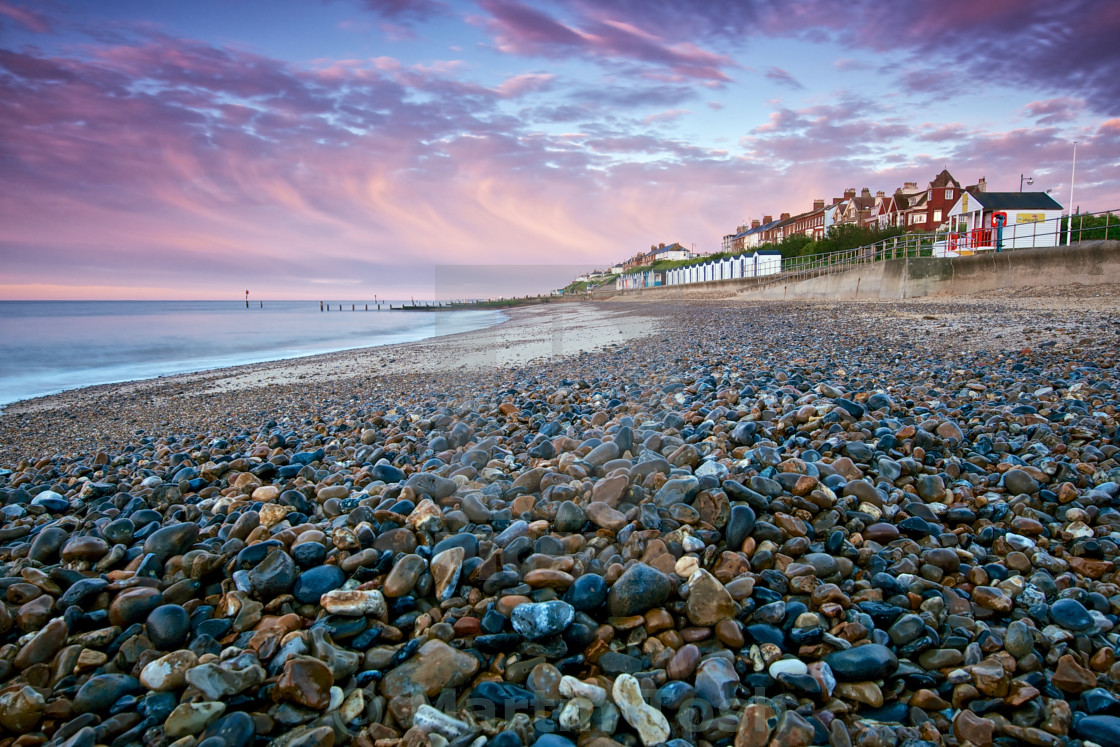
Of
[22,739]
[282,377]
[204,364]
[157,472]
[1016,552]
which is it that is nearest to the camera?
[22,739]

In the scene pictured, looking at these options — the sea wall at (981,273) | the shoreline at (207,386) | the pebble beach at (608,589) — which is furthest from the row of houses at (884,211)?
the pebble beach at (608,589)

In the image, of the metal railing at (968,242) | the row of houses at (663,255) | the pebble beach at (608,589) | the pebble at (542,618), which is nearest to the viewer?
the pebble beach at (608,589)

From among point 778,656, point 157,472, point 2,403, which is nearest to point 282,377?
point 2,403

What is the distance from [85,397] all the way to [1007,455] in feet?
41.8

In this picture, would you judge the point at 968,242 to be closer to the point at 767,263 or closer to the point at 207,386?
the point at 767,263

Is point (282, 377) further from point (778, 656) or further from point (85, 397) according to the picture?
point (778, 656)

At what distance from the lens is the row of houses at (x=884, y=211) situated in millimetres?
49344

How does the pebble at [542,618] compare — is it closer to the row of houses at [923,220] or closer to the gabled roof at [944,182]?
the row of houses at [923,220]

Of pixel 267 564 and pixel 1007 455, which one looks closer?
pixel 267 564

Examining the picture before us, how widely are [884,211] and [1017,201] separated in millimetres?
15859

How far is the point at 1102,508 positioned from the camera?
2.21 meters

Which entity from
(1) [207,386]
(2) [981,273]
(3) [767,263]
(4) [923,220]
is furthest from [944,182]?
(1) [207,386]

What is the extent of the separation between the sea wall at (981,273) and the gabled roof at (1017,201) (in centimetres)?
2720

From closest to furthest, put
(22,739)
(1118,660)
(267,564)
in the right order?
1. (22,739)
2. (1118,660)
3. (267,564)
